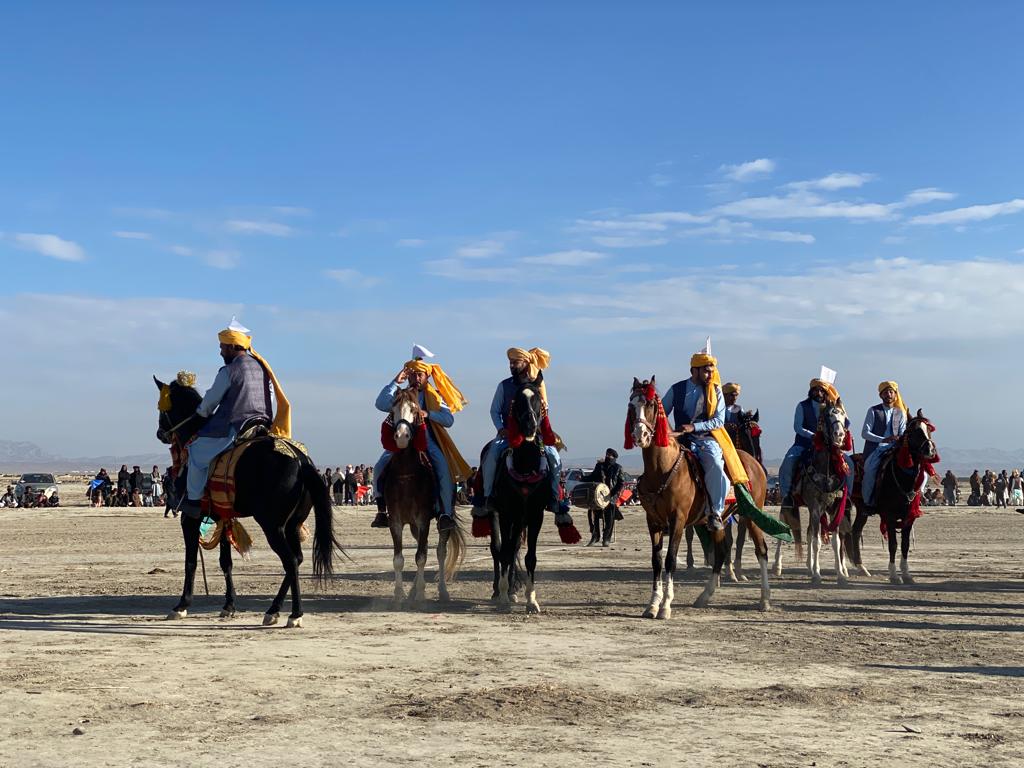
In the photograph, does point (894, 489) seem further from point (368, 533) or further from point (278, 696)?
point (368, 533)

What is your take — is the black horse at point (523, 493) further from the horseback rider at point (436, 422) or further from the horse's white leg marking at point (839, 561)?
the horse's white leg marking at point (839, 561)

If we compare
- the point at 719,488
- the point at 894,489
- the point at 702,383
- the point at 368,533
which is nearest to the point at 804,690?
the point at 719,488

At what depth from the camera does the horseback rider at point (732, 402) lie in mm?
17969

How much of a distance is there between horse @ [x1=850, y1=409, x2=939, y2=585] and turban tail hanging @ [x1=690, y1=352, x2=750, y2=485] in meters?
4.16

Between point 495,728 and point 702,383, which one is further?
point 702,383

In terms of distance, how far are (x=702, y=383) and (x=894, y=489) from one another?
4903 mm

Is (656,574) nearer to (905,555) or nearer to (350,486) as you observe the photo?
(905,555)

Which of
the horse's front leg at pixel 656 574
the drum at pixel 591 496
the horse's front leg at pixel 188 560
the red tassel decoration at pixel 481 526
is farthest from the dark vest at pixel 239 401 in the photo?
the drum at pixel 591 496

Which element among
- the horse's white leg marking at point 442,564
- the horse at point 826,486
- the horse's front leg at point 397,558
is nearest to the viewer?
the horse's front leg at point 397,558

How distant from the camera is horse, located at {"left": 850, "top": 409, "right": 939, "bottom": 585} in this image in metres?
16.5

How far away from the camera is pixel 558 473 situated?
1346 centimetres

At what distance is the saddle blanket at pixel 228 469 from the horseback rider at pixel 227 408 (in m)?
0.07

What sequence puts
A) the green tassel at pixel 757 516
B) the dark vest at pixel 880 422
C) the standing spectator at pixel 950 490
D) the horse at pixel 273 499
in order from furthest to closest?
the standing spectator at pixel 950 490 → the dark vest at pixel 880 422 → the green tassel at pixel 757 516 → the horse at pixel 273 499

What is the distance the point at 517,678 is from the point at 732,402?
1017cm
